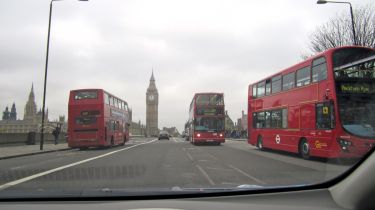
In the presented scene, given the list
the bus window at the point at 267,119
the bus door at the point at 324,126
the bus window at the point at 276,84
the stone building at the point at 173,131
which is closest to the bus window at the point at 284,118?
the bus window at the point at 276,84

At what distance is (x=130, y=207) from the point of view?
11.5 feet

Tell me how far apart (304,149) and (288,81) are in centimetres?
304

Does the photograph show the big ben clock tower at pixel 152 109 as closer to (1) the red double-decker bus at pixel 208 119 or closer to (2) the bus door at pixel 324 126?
(1) the red double-decker bus at pixel 208 119

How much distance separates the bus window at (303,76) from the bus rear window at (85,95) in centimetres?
1391

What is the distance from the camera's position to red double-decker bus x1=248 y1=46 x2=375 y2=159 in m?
14.0

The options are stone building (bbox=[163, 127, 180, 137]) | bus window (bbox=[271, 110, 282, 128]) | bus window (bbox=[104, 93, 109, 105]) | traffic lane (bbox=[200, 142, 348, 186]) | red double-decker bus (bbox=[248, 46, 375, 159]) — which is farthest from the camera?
stone building (bbox=[163, 127, 180, 137])

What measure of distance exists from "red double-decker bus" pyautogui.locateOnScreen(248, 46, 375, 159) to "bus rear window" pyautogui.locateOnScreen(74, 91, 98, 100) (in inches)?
444

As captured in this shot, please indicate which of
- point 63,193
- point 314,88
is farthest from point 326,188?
point 314,88

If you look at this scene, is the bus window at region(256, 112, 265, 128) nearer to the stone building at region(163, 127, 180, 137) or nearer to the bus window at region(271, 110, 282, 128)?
the bus window at region(271, 110, 282, 128)

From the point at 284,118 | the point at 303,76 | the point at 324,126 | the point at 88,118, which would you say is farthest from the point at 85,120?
the point at 324,126

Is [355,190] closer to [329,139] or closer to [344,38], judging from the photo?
[329,139]

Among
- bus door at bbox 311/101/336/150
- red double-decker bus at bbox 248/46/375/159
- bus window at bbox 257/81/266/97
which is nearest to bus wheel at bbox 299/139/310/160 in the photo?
red double-decker bus at bbox 248/46/375/159

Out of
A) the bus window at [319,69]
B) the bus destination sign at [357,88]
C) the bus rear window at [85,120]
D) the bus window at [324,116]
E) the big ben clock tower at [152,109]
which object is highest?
the big ben clock tower at [152,109]

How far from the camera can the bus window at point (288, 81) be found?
61.9 feet
